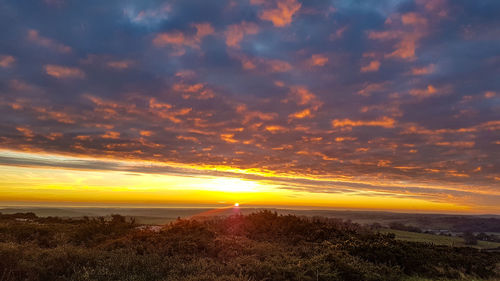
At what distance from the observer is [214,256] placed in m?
14.1

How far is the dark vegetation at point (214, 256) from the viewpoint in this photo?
35.7 feet

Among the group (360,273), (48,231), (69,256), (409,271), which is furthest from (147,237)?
(409,271)

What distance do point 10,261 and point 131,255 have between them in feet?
13.2

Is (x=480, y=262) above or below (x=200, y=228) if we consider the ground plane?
below

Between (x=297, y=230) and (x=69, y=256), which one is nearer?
(x=69, y=256)

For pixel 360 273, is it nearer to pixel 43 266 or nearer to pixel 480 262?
pixel 480 262

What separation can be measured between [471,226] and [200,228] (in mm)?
67300

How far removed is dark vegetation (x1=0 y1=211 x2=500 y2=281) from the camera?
10.9 metres

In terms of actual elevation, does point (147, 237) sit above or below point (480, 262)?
above

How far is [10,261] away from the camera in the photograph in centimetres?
1073

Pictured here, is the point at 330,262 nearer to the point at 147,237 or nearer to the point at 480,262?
the point at 147,237

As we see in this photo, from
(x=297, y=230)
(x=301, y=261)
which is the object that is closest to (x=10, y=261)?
(x=301, y=261)

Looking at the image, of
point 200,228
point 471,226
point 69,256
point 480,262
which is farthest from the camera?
point 471,226

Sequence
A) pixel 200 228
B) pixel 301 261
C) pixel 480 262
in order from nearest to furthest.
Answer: pixel 301 261 → pixel 480 262 → pixel 200 228
